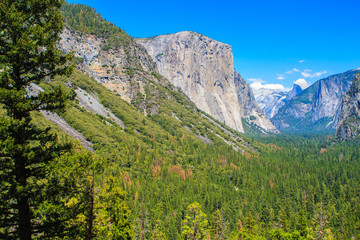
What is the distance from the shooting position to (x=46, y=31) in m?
12.3

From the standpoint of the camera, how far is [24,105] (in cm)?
1049

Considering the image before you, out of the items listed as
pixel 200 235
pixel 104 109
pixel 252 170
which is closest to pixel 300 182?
pixel 252 170

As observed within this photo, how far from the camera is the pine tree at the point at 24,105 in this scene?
33.8ft

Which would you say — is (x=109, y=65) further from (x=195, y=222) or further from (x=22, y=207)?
(x=22, y=207)

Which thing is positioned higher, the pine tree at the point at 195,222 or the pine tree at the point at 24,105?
the pine tree at the point at 24,105

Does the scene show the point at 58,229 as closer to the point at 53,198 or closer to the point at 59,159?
the point at 53,198

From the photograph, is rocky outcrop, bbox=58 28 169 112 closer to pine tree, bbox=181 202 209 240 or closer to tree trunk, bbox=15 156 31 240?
pine tree, bbox=181 202 209 240

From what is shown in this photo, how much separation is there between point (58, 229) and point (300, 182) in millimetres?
115425

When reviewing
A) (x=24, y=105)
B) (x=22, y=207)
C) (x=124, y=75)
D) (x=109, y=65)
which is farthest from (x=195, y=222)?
(x=109, y=65)

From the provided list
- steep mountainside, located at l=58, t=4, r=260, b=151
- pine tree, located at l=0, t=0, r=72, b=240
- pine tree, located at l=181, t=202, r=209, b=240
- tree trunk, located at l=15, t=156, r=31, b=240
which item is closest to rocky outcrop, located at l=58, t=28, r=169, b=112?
steep mountainside, located at l=58, t=4, r=260, b=151

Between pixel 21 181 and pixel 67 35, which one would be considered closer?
pixel 21 181

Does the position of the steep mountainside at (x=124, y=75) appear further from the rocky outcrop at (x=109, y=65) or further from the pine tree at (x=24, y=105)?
the pine tree at (x=24, y=105)

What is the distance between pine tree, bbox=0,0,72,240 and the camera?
10.3 m

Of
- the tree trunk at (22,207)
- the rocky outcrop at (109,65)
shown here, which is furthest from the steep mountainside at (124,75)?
the tree trunk at (22,207)
